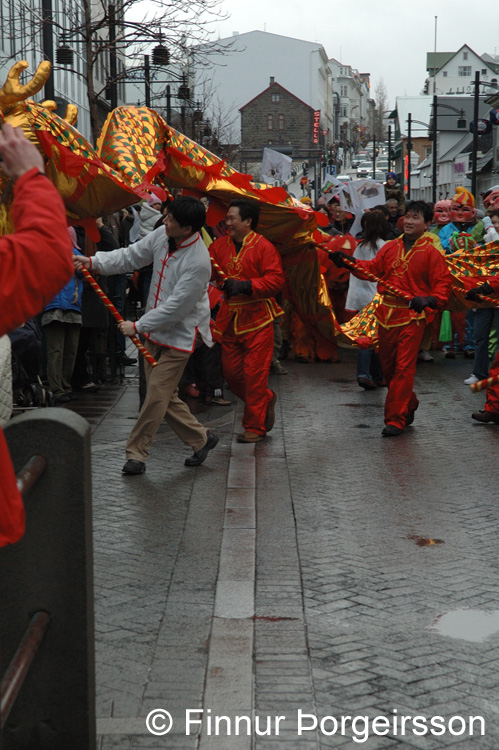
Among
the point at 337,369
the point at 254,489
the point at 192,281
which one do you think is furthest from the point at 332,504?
the point at 337,369

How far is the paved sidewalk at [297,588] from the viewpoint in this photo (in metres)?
3.70

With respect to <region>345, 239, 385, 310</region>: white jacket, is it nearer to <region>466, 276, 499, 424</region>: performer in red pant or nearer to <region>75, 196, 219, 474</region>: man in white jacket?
<region>466, 276, 499, 424</region>: performer in red pant

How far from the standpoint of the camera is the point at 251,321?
8648 millimetres

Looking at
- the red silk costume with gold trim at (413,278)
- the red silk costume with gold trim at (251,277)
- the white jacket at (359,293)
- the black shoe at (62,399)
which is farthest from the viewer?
the white jacket at (359,293)

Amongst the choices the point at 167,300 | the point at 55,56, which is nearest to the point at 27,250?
the point at 167,300

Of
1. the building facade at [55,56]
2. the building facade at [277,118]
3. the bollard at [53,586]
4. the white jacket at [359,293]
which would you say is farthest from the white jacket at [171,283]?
the building facade at [277,118]

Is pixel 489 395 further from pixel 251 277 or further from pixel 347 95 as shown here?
pixel 347 95

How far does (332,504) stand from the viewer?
22.1ft

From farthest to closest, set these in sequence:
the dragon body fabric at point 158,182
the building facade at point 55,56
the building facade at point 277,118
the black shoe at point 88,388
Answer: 1. the building facade at point 277,118
2. the building facade at point 55,56
3. the black shoe at point 88,388
4. the dragon body fabric at point 158,182

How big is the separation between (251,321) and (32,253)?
6506mm

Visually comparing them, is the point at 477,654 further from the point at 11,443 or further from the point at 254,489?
the point at 254,489

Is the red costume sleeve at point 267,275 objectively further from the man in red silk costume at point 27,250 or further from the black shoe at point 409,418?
the man in red silk costume at point 27,250

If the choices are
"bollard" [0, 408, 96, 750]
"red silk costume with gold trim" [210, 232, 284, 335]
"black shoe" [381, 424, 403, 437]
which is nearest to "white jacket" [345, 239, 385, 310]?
"black shoe" [381, 424, 403, 437]

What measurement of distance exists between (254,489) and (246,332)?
75.5 inches
